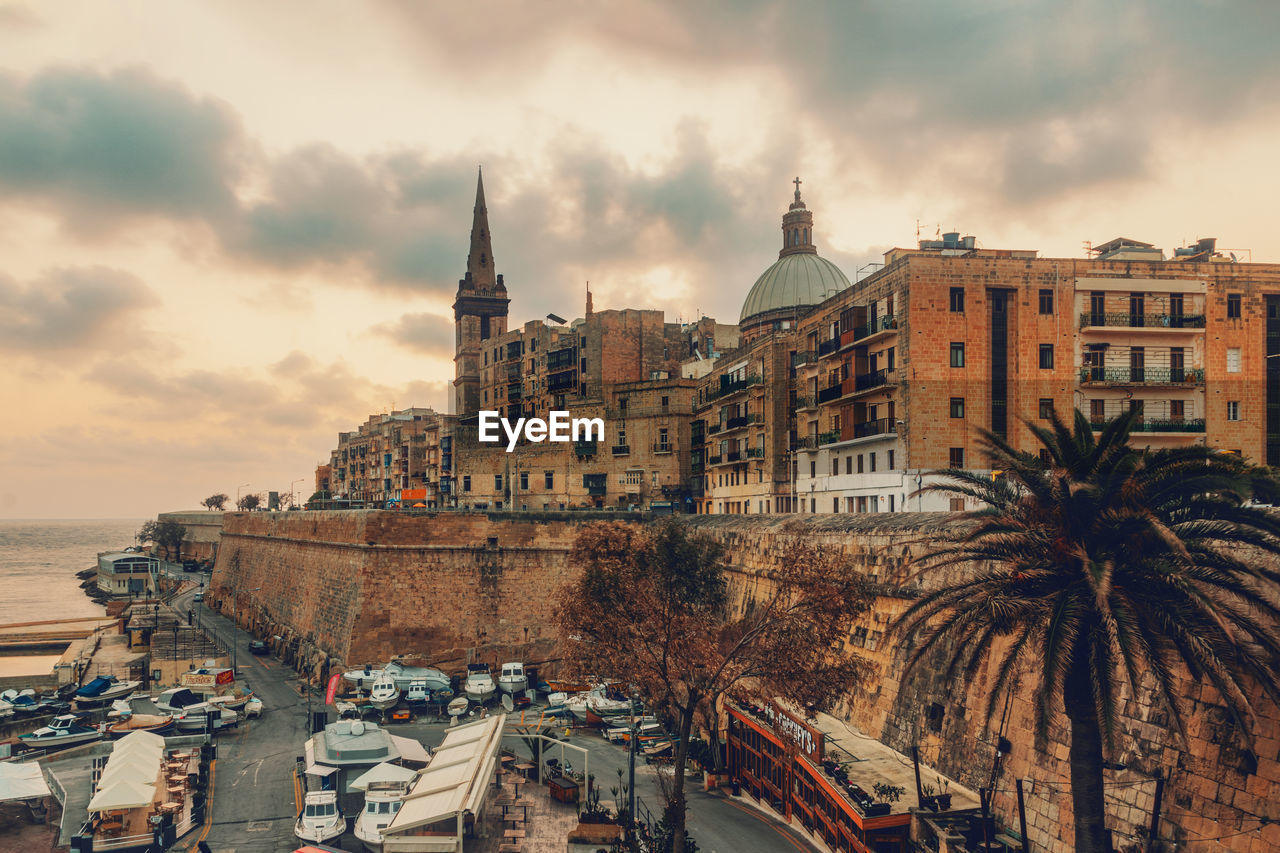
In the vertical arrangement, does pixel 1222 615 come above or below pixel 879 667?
above

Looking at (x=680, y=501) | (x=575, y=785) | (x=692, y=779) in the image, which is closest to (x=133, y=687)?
(x=575, y=785)

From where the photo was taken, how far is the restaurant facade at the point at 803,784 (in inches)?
734

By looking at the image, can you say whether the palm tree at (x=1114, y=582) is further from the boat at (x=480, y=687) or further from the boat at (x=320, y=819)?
the boat at (x=480, y=687)

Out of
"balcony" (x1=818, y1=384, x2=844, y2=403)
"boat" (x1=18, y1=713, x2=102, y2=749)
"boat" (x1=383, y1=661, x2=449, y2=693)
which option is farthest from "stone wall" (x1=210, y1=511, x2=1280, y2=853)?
"boat" (x1=18, y1=713, x2=102, y2=749)

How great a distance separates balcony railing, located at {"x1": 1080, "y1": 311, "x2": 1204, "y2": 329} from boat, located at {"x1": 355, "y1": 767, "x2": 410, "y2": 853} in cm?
3104

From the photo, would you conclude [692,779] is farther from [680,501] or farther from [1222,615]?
Answer: [680,501]

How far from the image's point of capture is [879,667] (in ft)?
85.3

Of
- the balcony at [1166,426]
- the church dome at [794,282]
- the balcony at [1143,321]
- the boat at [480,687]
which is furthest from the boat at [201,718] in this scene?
the church dome at [794,282]

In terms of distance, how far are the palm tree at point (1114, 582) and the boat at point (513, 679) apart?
101 ft

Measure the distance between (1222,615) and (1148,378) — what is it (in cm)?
2753

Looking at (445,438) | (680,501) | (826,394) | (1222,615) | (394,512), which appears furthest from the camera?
(445,438)

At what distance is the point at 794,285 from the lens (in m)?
67.1

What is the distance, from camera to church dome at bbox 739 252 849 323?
6638 centimetres

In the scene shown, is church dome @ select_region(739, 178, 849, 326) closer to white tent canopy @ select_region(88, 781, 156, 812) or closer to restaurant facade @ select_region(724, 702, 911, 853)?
restaurant facade @ select_region(724, 702, 911, 853)
